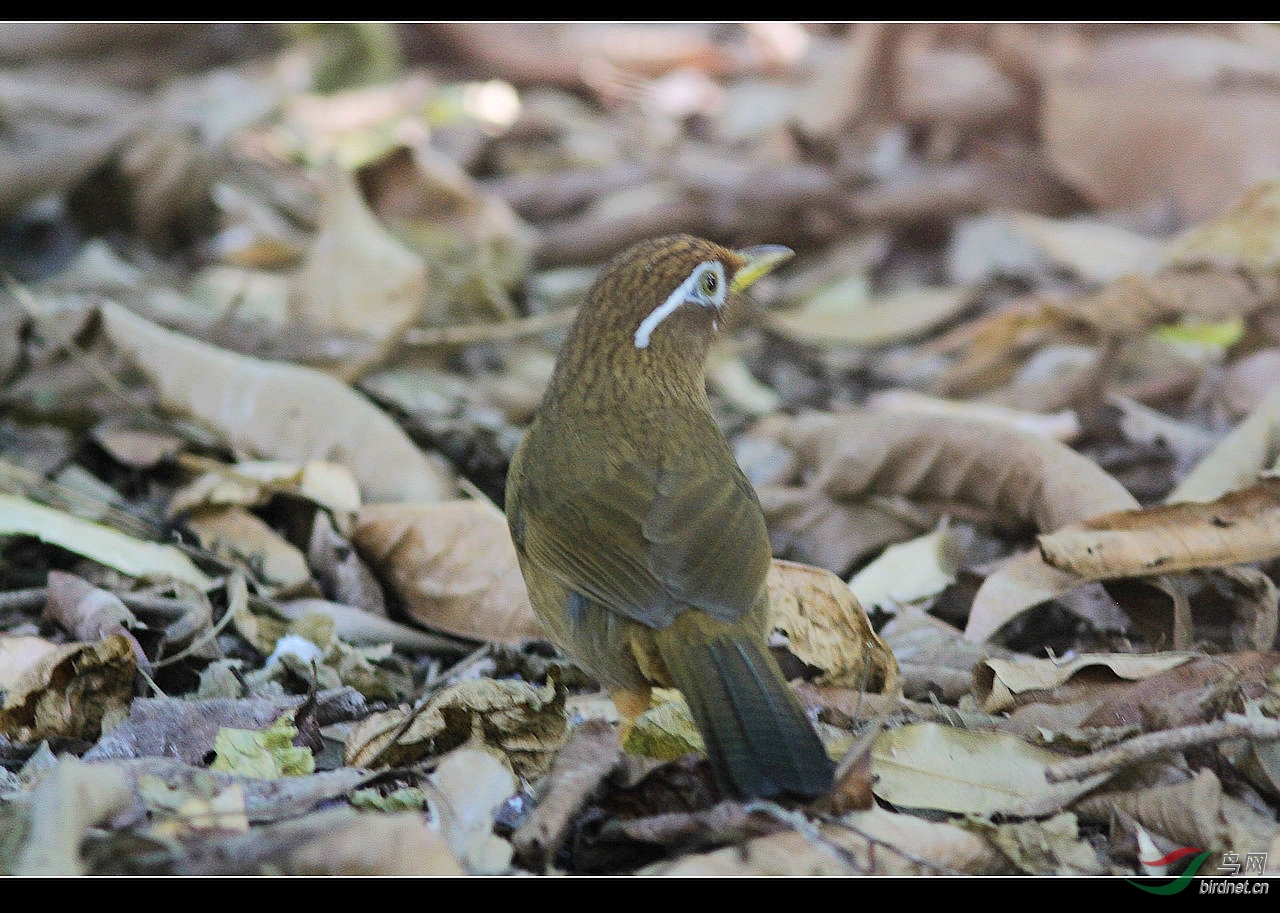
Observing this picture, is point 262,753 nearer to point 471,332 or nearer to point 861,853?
point 861,853

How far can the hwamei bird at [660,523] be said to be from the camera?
2.85 m

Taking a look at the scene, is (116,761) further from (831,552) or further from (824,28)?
(824,28)

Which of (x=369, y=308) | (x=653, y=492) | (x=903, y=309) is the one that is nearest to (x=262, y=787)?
(x=653, y=492)

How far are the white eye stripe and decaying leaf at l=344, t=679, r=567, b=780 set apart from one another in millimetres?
984

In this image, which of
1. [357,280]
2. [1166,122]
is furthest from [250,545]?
[1166,122]

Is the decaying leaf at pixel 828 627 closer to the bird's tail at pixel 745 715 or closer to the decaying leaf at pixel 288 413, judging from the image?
the bird's tail at pixel 745 715

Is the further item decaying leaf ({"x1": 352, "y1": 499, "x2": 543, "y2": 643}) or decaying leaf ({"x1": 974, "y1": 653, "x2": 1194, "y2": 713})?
decaying leaf ({"x1": 352, "y1": 499, "x2": 543, "y2": 643})

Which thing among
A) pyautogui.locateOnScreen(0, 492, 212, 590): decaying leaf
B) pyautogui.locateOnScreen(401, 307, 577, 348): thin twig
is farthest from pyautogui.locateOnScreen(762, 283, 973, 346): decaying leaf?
pyautogui.locateOnScreen(0, 492, 212, 590): decaying leaf

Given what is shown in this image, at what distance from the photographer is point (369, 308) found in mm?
5520

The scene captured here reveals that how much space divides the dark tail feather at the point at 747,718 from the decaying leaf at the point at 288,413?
1714mm

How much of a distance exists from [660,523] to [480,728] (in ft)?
1.96

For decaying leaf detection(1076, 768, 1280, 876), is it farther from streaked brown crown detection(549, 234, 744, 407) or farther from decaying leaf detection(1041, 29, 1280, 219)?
decaying leaf detection(1041, 29, 1280, 219)

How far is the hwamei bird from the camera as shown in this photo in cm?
285

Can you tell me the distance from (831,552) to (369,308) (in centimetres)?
205
